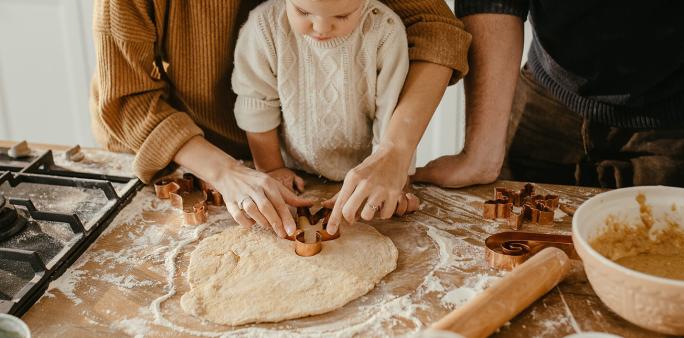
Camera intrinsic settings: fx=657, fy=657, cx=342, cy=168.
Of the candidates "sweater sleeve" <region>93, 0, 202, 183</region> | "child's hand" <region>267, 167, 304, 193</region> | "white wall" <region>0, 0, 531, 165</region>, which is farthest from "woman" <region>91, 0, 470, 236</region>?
"white wall" <region>0, 0, 531, 165</region>

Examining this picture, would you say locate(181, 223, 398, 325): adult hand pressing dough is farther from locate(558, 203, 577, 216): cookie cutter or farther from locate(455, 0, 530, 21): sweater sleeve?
locate(455, 0, 530, 21): sweater sleeve

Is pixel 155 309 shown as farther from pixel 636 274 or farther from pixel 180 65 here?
pixel 636 274

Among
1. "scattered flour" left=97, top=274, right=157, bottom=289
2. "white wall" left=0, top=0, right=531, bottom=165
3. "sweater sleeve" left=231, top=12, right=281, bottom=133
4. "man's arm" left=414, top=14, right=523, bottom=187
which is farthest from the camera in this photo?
"white wall" left=0, top=0, right=531, bottom=165

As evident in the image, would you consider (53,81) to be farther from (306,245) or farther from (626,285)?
(626,285)

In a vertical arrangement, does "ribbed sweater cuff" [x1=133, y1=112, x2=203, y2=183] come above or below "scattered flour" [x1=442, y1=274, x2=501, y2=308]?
above

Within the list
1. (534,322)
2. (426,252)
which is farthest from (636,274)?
(426,252)

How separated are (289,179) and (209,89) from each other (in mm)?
259

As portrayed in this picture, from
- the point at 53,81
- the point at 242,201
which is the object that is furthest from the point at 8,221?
the point at 53,81

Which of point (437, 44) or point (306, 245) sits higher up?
point (437, 44)

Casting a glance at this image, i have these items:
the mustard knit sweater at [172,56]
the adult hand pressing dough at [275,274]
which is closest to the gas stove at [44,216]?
the mustard knit sweater at [172,56]

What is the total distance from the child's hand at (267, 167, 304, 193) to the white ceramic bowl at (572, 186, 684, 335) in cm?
59

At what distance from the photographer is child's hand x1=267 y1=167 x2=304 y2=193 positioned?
54.5 inches

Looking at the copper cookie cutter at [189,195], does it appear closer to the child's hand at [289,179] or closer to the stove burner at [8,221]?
the child's hand at [289,179]

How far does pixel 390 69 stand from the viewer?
4.29 feet
